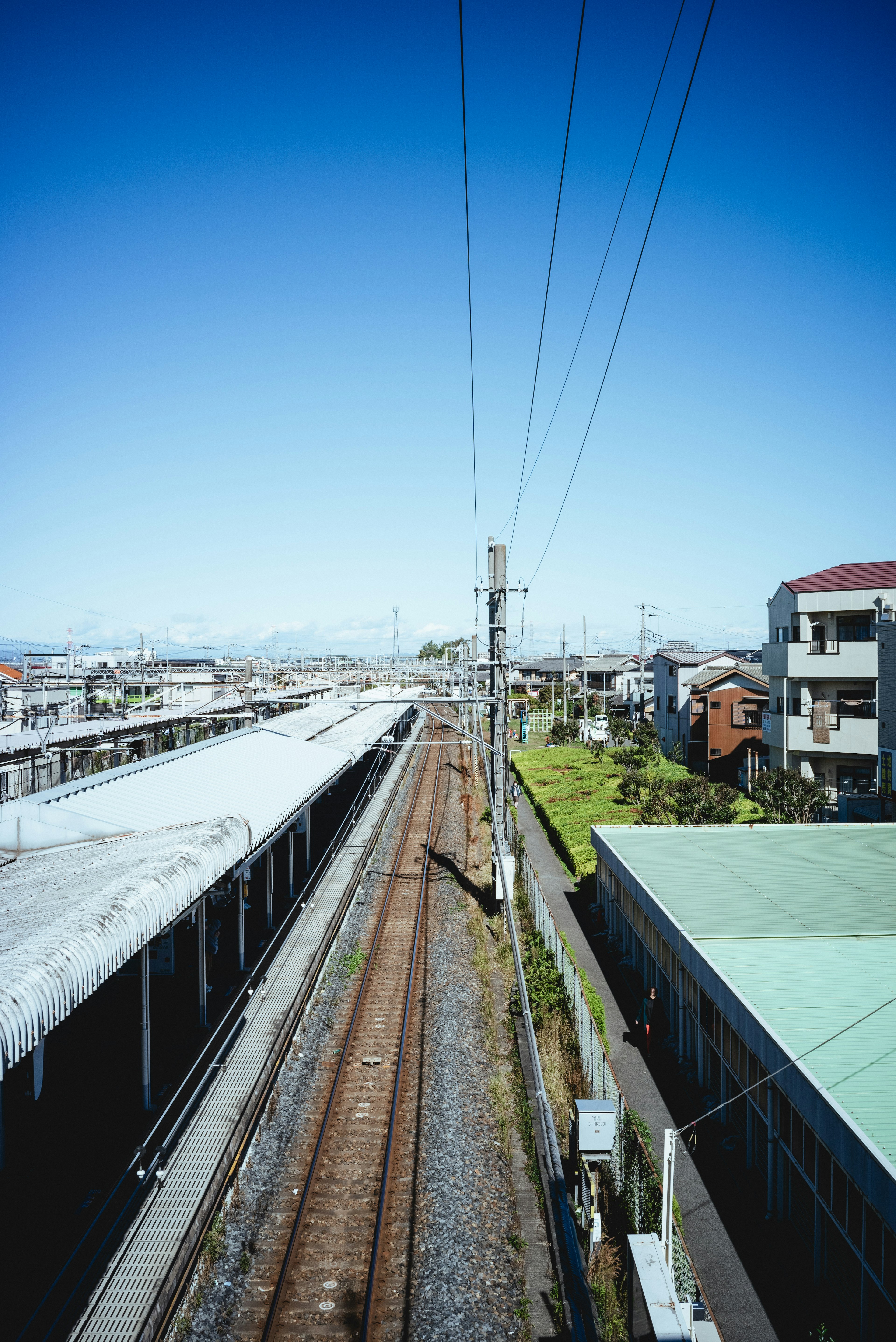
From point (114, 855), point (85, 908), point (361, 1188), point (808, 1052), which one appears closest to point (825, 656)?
point (808, 1052)

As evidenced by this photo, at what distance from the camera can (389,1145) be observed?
7.46 meters

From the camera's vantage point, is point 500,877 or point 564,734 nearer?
point 500,877

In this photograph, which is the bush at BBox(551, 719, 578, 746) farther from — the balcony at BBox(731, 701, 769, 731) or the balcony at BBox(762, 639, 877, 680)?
the balcony at BBox(762, 639, 877, 680)

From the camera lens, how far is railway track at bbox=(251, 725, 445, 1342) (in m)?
5.55

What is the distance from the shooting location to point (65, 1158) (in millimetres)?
7051

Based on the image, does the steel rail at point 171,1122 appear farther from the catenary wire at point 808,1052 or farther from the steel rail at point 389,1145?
the catenary wire at point 808,1052

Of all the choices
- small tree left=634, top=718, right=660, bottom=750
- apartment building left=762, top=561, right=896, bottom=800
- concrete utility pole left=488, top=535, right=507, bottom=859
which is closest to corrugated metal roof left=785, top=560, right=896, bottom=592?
apartment building left=762, top=561, right=896, bottom=800

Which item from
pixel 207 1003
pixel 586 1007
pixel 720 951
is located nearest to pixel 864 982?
pixel 720 951

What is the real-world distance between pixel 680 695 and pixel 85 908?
31.7 m

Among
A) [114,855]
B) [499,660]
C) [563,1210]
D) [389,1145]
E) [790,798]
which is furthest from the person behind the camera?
[790,798]

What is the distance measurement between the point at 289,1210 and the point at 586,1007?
398 centimetres

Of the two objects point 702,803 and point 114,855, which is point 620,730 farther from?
point 114,855

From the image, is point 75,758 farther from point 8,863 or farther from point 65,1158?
point 65,1158

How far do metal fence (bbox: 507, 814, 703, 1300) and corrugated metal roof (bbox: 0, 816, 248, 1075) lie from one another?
4.45 meters
